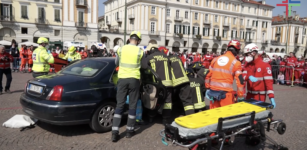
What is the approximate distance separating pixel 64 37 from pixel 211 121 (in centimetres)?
4352

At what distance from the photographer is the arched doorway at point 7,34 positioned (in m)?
38.7

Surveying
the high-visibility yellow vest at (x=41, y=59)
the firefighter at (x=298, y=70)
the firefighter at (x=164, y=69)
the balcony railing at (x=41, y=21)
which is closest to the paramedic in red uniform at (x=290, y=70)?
the firefighter at (x=298, y=70)

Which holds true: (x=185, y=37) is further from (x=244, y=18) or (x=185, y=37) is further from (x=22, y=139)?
(x=22, y=139)

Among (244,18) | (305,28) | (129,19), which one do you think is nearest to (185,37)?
(129,19)

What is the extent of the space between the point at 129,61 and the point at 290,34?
287 ft

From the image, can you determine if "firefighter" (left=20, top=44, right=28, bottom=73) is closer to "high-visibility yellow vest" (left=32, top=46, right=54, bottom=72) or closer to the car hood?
"high-visibility yellow vest" (left=32, top=46, right=54, bottom=72)

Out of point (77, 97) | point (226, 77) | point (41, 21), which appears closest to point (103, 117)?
point (77, 97)

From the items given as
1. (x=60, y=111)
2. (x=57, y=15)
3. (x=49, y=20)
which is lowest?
(x=60, y=111)

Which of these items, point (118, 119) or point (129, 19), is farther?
point (129, 19)

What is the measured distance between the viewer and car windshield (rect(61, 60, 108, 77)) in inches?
205

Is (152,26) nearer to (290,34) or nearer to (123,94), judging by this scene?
(123,94)

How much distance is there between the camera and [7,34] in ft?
128

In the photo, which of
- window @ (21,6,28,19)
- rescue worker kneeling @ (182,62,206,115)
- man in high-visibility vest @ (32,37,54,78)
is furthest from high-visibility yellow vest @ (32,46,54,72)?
window @ (21,6,28,19)

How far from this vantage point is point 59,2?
140 ft
